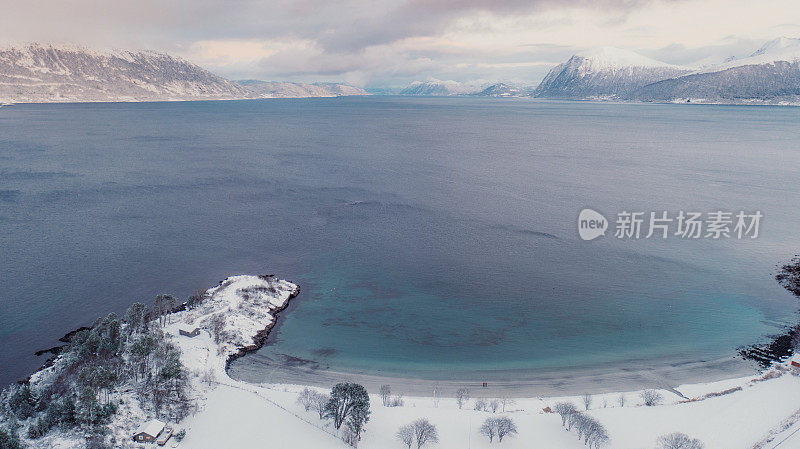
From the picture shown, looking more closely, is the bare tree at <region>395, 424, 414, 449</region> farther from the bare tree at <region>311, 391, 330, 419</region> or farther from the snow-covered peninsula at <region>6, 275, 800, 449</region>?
the bare tree at <region>311, 391, 330, 419</region>

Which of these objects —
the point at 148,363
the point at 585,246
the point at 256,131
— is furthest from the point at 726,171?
the point at 256,131

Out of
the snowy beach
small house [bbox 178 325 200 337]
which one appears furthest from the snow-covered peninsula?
small house [bbox 178 325 200 337]

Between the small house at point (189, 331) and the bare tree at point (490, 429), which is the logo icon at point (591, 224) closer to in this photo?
the bare tree at point (490, 429)

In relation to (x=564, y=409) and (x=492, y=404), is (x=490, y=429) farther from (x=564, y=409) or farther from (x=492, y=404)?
(x=564, y=409)

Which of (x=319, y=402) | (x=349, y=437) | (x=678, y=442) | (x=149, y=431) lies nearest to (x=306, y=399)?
(x=319, y=402)

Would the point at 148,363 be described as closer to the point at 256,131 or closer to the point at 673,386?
the point at 673,386

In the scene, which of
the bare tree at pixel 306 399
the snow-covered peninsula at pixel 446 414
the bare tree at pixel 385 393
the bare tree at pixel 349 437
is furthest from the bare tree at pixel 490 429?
the bare tree at pixel 306 399
